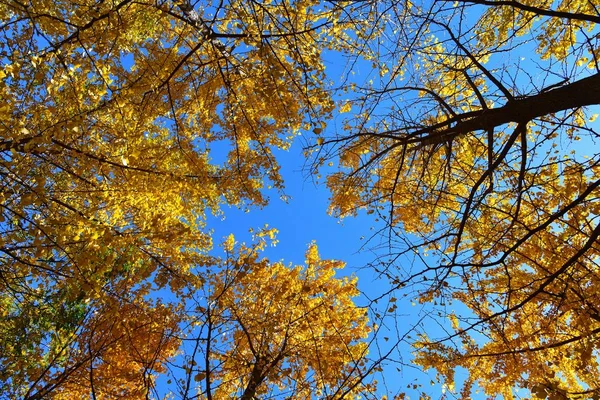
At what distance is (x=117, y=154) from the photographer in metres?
4.69

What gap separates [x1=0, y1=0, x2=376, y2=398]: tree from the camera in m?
2.99

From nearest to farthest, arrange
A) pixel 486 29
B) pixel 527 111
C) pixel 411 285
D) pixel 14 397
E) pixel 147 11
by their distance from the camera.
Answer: pixel 527 111 → pixel 411 285 → pixel 147 11 → pixel 486 29 → pixel 14 397

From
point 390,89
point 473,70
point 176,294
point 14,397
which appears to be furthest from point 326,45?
point 14,397

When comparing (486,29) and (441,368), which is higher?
(486,29)

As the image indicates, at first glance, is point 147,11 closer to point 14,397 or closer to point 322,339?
point 322,339

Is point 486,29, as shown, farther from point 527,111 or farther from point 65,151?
point 65,151

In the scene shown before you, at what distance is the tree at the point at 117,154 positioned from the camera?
2.99 meters

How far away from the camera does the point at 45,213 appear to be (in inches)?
158

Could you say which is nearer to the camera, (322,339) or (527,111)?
(527,111)

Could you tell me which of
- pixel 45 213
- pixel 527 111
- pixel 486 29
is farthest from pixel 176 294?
pixel 486 29

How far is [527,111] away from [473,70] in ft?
10.6

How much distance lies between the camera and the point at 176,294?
4.39m

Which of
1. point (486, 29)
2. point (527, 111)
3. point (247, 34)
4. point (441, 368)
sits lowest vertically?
point (441, 368)

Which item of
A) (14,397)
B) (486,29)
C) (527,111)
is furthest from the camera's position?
(14,397)
